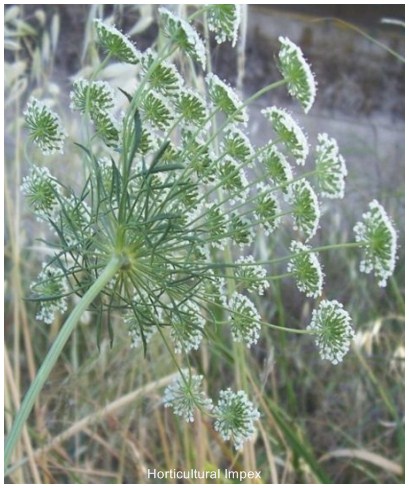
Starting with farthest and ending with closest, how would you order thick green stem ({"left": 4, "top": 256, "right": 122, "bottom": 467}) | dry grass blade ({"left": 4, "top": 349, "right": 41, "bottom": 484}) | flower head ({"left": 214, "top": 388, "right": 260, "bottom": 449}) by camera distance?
dry grass blade ({"left": 4, "top": 349, "right": 41, "bottom": 484}) → flower head ({"left": 214, "top": 388, "right": 260, "bottom": 449}) → thick green stem ({"left": 4, "top": 256, "right": 122, "bottom": 467})

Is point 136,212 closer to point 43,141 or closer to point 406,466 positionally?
point 43,141

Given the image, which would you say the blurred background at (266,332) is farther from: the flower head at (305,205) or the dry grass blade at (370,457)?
the flower head at (305,205)

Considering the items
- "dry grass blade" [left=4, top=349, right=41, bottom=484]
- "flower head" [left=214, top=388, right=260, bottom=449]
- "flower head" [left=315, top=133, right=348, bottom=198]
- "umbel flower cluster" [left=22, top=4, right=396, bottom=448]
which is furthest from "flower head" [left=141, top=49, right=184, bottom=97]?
"dry grass blade" [left=4, top=349, right=41, bottom=484]

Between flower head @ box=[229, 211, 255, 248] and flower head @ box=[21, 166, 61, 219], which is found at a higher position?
flower head @ box=[21, 166, 61, 219]

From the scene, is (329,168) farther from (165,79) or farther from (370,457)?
(370,457)

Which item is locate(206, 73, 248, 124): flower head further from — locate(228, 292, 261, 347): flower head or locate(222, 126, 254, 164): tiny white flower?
locate(228, 292, 261, 347): flower head

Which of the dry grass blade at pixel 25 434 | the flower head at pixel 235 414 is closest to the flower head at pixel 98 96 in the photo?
the flower head at pixel 235 414

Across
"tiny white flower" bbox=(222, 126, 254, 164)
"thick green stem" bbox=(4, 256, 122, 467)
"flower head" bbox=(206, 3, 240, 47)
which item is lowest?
"thick green stem" bbox=(4, 256, 122, 467)
